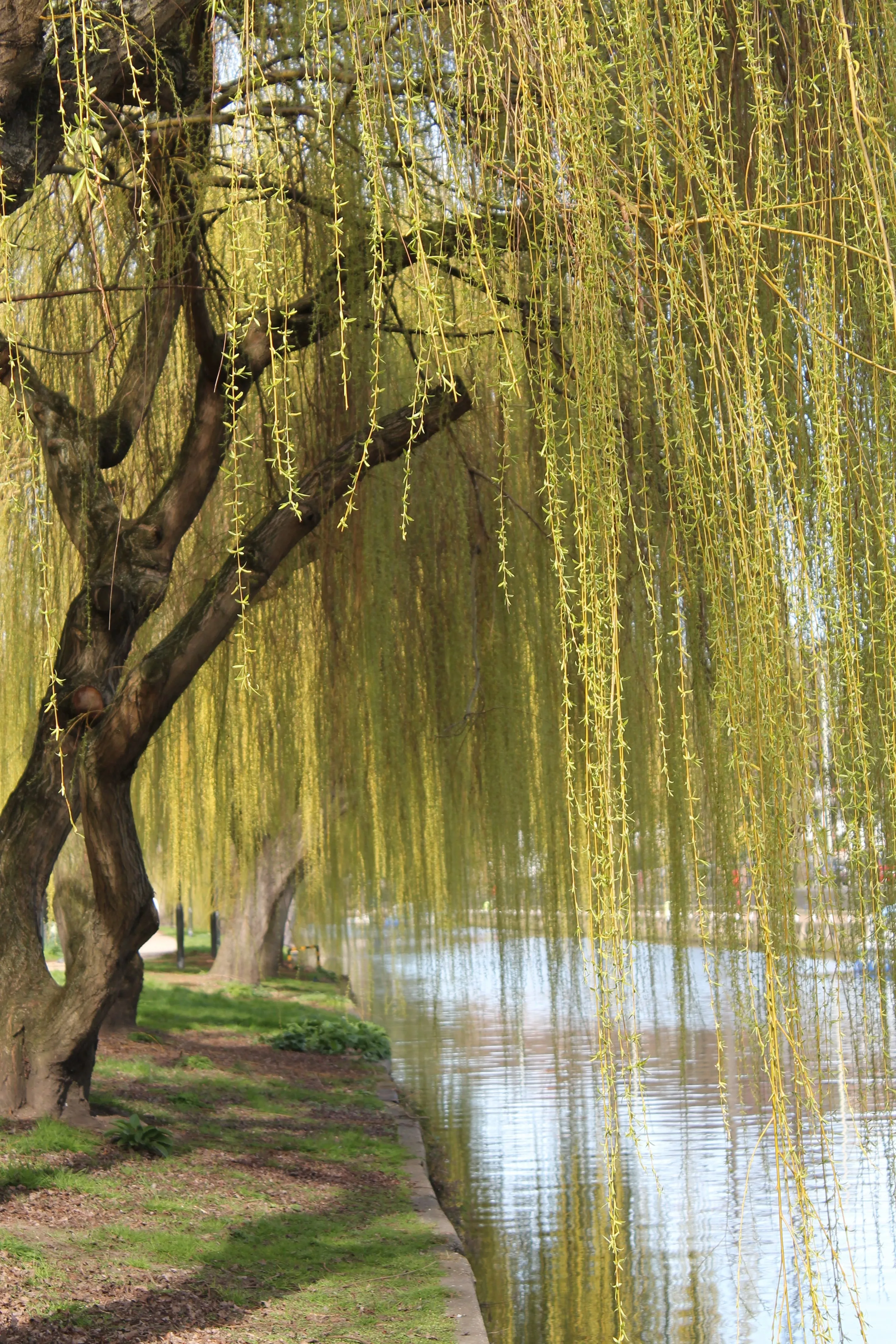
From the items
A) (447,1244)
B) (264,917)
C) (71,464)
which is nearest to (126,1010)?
(264,917)

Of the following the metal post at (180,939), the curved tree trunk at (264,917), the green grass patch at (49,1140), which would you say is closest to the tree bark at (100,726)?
the green grass patch at (49,1140)

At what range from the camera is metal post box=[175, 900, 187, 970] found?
2270cm

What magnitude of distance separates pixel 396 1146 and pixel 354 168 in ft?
18.3

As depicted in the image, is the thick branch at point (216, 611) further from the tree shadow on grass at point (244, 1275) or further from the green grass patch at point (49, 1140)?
the tree shadow on grass at point (244, 1275)

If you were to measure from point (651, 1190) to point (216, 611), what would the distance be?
172 inches

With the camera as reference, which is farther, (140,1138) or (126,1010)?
(126,1010)

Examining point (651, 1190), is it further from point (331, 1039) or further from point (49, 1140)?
point (331, 1039)

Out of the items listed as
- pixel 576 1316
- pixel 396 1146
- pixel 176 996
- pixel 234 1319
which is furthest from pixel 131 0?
pixel 176 996

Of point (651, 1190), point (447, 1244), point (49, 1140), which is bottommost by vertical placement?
point (651, 1190)

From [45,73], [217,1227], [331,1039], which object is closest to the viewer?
[45,73]

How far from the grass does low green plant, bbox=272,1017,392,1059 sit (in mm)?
2794

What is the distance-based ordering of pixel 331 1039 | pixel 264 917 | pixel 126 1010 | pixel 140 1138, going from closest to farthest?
pixel 140 1138
pixel 126 1010
pixel 331 1039
pixel 264 917

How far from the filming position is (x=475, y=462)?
5742 millimetres

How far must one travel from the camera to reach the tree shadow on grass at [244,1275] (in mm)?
4176
